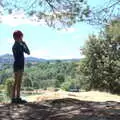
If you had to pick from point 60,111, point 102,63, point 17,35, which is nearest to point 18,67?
point 17,35

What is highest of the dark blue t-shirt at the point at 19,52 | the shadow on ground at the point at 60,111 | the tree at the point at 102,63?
the tree at the point at 102,63

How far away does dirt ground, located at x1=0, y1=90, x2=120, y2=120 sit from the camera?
25.1 feet

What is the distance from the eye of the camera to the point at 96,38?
3719 centimetres

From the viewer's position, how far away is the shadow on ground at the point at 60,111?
766cm

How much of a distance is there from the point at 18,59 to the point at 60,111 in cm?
170

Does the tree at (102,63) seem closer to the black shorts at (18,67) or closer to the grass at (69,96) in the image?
the grass at (69,96)

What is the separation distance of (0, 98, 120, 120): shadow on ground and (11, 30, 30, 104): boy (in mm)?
396

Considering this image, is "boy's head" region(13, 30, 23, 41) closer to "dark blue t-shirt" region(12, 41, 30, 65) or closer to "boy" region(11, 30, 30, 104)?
"boy" region(11, 30, 30, 104)

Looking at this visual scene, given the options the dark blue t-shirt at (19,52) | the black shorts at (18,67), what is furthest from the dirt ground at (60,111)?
the dark blue t-shirt at (19,52)

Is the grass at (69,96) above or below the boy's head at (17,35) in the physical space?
below

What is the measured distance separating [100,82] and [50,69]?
102 ft

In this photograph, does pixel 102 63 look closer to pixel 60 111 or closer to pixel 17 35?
pixel 17 35

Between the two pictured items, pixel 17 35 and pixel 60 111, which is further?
pixel 17 35

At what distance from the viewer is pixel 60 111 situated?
830 cm
